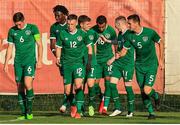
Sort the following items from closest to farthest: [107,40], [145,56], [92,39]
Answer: [145,56] → [92,39] → [107,40]

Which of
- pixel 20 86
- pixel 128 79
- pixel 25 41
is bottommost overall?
pixel 20 86

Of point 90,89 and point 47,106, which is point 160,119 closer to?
point 90,89

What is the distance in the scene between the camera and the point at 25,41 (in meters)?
18.0

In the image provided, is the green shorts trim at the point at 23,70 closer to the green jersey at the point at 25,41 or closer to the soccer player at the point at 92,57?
the green jersey at the point at 25,41

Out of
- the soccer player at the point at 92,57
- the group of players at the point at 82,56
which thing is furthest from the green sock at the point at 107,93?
the soccer player at the point at 92,57

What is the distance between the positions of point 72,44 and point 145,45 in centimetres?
145

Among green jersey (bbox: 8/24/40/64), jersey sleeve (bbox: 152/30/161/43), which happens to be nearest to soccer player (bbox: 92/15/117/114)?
jersey sleeve (bbox: 152/30/161/43)

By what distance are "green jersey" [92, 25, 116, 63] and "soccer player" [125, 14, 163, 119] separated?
173cm

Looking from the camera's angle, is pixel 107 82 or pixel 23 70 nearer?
pixel 23 70

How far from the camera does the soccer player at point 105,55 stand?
64.5 ft

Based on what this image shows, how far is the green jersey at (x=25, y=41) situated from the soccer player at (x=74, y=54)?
1.75 feet

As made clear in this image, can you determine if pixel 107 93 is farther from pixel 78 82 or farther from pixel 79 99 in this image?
pixel 78 82

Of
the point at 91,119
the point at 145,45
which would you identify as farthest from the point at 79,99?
the point at 145,45

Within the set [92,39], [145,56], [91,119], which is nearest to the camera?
[91,119]
